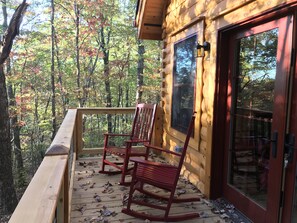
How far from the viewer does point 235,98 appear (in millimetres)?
2805

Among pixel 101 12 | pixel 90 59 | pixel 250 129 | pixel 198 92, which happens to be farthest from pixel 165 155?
pixel 90 59

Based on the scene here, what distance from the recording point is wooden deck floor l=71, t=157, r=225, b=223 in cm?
264

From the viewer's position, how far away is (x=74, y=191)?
3260 millimetres

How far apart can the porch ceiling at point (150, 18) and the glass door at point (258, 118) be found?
89.5 inches

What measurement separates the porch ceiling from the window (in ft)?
3.23

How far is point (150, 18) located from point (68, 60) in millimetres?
6901

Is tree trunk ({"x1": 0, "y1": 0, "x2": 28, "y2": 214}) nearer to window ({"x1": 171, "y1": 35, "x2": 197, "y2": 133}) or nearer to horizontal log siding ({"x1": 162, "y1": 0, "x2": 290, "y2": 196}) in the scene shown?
window ({"x1": 171, "y1": 35, "x2": 197, "y2": 133})

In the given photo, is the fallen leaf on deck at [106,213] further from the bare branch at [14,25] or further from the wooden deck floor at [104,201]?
the bare branch at [14,25]

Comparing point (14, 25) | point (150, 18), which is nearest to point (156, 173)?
point (150, 18)

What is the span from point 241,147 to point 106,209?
5.08 ft

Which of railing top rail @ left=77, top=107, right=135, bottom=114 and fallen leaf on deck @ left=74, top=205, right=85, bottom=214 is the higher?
railing top rail @ left=77, top=107, right=135, bottom=114

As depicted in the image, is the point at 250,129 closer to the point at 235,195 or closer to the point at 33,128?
the point at 235,195

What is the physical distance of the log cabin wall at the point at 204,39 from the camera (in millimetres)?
2547

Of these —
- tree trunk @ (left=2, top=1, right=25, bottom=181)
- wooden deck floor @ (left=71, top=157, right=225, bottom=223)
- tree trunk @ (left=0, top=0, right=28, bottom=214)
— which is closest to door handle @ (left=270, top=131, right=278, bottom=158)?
wooden deck floor @ (left=71, top=157, right=225, bottom=223)
